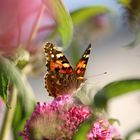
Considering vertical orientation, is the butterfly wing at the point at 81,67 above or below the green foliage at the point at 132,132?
above

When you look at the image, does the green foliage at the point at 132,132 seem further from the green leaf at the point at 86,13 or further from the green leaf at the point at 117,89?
the green leaf at the point at 86,13

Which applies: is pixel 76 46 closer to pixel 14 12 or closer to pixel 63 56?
pixel 63 56

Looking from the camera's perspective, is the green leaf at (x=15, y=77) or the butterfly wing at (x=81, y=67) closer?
the green leaf at (x=15, y=77)

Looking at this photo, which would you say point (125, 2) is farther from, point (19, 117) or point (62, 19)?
point (19, 117)

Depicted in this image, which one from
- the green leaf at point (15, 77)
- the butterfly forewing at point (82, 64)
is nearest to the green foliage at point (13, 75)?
the green leaf at point (15, 77)

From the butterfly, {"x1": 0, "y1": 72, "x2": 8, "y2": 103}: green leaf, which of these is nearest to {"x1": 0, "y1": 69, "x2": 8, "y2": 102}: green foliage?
{"x1": 0, "y1": 72, "x2": 8, "y2": 103}: green leaf

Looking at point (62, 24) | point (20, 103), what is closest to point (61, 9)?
point (62, 24)

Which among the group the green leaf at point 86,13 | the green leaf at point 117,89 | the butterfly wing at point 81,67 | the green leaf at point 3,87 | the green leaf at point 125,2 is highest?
the green leaf at point 86,13
